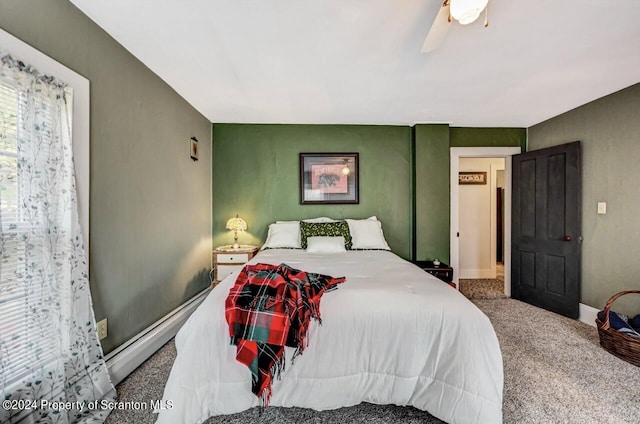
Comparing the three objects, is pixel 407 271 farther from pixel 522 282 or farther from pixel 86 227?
pixel 522 282

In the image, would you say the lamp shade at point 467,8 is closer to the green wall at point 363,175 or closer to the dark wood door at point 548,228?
the green wall at point 363,175

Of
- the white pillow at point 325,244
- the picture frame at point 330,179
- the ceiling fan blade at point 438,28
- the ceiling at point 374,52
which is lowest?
the white pillow at point 325,244

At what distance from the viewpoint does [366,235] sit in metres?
3.18

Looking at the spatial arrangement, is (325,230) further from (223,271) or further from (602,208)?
(602,208)

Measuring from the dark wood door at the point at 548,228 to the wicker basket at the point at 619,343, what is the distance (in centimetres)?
72

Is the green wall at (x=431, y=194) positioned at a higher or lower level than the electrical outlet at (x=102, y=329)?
higher

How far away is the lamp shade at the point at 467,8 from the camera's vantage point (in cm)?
113

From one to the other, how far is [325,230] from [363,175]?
40.2 inches

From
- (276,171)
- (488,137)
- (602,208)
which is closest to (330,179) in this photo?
(276,171)

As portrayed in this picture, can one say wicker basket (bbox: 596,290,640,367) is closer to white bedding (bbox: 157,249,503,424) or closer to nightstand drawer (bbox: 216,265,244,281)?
white bedding (bbox: 157,249,503,424)

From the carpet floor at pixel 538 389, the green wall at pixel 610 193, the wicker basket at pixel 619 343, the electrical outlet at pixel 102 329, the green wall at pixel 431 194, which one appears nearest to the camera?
the carpet floor at pixel 538 389

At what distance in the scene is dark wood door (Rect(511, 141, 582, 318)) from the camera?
2910 millimetres

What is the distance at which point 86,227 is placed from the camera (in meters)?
1.63

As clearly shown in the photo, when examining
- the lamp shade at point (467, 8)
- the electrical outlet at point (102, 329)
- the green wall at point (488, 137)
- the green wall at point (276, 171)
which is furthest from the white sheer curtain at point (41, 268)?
the green wall at point (488, 137)
